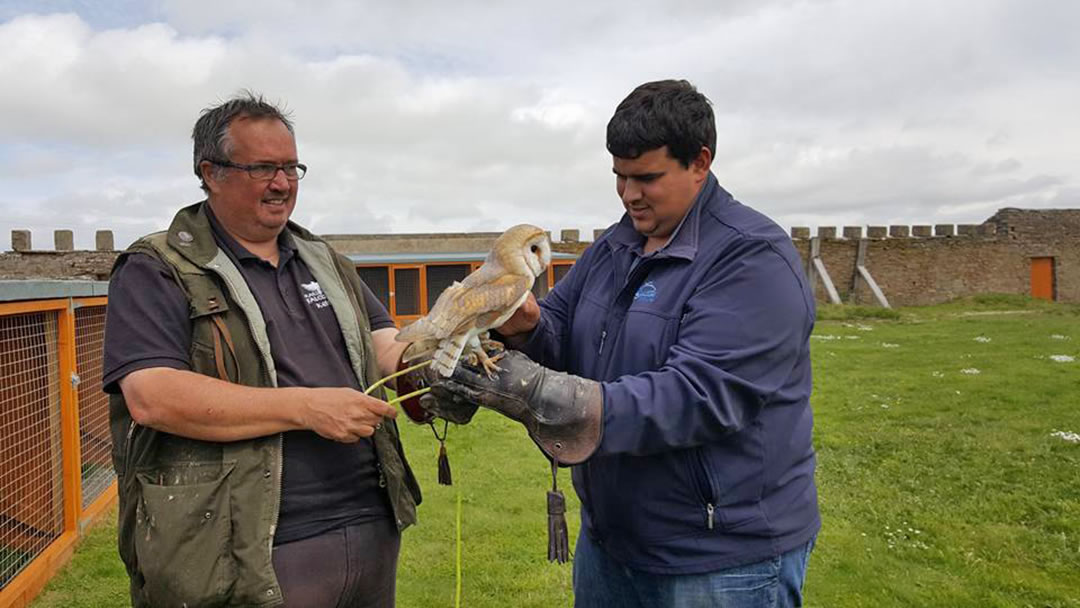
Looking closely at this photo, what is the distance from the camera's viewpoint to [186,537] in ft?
6.49

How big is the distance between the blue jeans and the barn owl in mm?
797

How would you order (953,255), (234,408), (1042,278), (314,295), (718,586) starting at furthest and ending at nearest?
1. (1042,278)
2. (953,255)
3. (314,295)
4. (718,586)
5. (234,408)

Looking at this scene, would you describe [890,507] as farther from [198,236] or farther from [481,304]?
[198,236]

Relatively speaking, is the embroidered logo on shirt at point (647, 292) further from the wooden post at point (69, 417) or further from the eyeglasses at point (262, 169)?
the wooden post at point (69, 417)

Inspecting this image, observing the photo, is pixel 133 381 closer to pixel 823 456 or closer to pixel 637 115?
pixel 637 115

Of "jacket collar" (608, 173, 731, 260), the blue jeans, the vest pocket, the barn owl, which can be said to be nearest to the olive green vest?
the vest pocket

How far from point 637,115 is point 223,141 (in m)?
1.25

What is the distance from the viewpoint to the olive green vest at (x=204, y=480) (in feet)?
6.50

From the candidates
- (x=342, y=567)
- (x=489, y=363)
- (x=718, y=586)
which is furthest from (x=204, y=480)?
(x=718, y=586)

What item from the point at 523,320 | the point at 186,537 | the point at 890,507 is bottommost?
the point at 890,507

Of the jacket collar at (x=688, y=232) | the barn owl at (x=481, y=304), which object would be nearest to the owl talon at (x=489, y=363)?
the barn owl at (x=481, y=304)

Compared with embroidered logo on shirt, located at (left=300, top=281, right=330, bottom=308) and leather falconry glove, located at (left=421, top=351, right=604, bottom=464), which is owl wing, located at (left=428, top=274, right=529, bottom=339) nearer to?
leather falconry glove, located at (left=421, top=351, right=604, bottom=464)

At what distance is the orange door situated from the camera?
26906 mm

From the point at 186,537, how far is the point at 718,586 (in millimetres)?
1459
